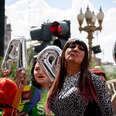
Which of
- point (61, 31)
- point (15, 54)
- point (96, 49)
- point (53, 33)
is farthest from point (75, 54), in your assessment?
point (96, 49)

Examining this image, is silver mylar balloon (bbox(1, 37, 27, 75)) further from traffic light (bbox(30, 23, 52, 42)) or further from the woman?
traffic light (bbox(30, 23, 52, 42))

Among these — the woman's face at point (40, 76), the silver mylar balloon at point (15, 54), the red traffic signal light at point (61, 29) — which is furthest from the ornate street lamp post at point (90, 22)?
the silver mylar balloon at point (15, 54)

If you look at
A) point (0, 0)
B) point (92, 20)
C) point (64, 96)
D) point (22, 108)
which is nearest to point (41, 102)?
point (22, 108)

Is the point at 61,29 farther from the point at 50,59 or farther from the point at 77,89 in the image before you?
the point at 77,89

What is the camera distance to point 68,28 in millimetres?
5238

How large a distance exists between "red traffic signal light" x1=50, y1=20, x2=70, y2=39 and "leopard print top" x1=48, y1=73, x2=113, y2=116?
2392mm

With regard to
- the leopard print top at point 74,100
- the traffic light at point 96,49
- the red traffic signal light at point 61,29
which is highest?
the red traffic signal light at point 61,29

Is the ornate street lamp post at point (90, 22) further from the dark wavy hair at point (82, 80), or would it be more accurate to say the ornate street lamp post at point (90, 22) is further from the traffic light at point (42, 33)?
the dark wavy hair at point (82, 80)

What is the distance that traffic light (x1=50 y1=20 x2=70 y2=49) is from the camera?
16.8 feet

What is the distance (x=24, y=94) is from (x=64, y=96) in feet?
1.80

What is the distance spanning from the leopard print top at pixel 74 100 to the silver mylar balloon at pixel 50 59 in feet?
2.11

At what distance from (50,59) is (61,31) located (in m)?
1.59

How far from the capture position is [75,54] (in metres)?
2.82

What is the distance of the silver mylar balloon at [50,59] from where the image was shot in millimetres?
3434
